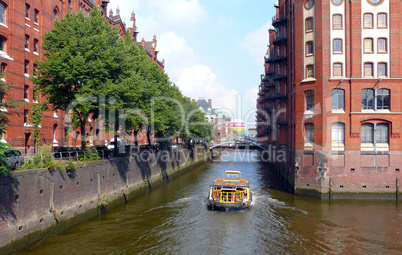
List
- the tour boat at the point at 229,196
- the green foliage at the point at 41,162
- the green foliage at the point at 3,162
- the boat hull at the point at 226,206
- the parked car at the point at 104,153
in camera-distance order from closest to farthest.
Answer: the green foliage at the point at 3,162 < the green foliage at the point at 41,162 < the boat hull at the point at 226,206 < the tour boat at the point at 229,196 < the parked car at the point at 104,153

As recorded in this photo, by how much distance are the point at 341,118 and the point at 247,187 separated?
1197 cm

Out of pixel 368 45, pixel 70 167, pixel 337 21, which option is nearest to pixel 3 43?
pixel 70 167

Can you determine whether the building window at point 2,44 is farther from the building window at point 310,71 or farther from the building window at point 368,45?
the building window at point 368,45

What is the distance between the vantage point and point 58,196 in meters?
21.9

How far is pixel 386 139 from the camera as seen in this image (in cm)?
3316

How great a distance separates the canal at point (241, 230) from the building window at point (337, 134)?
5961 millimetres

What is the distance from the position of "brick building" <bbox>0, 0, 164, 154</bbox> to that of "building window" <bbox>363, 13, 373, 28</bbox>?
26914mm

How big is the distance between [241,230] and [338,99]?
17957 millimetres

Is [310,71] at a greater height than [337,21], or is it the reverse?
[337,21]

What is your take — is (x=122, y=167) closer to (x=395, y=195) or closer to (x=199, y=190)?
(x=199, y=190)

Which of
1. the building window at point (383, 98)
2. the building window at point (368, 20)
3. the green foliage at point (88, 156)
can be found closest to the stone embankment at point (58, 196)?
the green foliage at point (88, 156)

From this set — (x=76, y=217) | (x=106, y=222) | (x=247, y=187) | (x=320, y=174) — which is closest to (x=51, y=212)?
(x=76, y=217)

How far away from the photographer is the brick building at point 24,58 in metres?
34.7

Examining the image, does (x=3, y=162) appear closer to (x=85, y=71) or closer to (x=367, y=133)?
(x=85, y=71)
